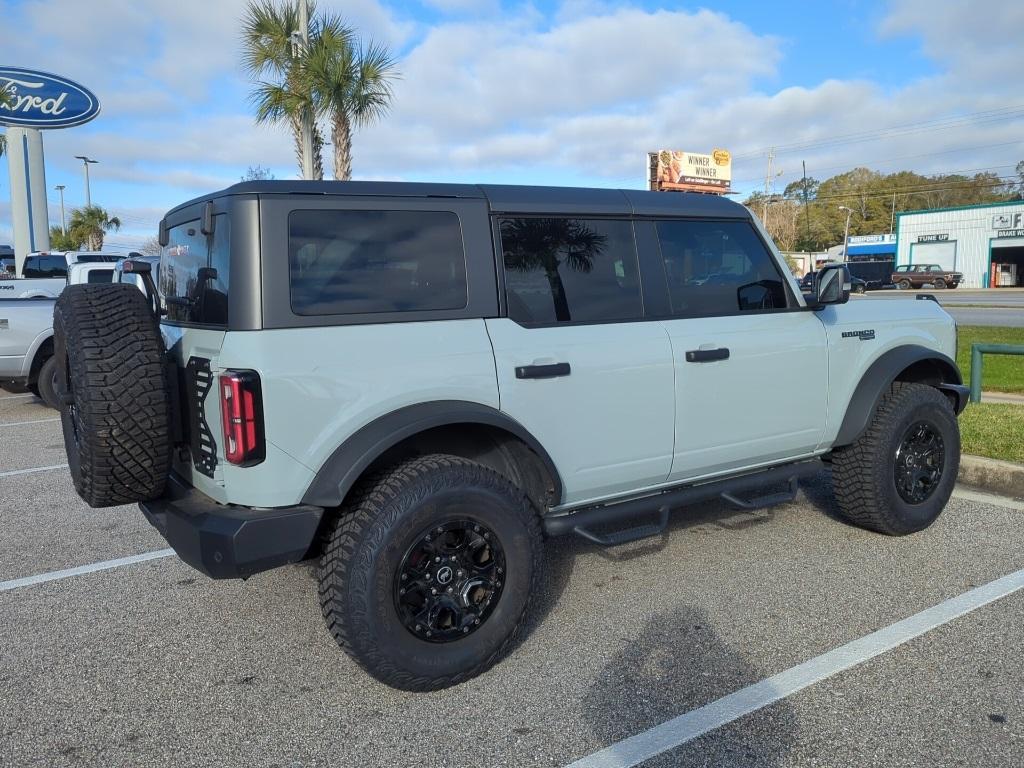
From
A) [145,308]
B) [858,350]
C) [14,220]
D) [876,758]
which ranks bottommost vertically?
[876,758]

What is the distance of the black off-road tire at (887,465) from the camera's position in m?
4.65

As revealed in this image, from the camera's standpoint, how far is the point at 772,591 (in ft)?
13.5

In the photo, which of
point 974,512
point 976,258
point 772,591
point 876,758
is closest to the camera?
point 876,758

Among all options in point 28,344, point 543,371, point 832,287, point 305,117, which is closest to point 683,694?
point 543,371

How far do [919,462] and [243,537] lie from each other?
3881 millimetres

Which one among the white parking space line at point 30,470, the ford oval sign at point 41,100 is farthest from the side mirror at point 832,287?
the ford oval sign at point 41,100

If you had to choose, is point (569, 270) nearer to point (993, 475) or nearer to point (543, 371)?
point (543, 371)

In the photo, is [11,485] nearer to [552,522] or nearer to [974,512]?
[552,522]

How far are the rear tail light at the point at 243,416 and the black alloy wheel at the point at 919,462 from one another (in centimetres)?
358

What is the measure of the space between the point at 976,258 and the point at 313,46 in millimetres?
51975

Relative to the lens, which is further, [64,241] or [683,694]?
[64,241]

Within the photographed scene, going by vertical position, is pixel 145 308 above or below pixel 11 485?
above

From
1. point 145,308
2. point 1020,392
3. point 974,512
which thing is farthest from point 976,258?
point 145,308

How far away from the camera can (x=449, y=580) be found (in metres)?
3.24
